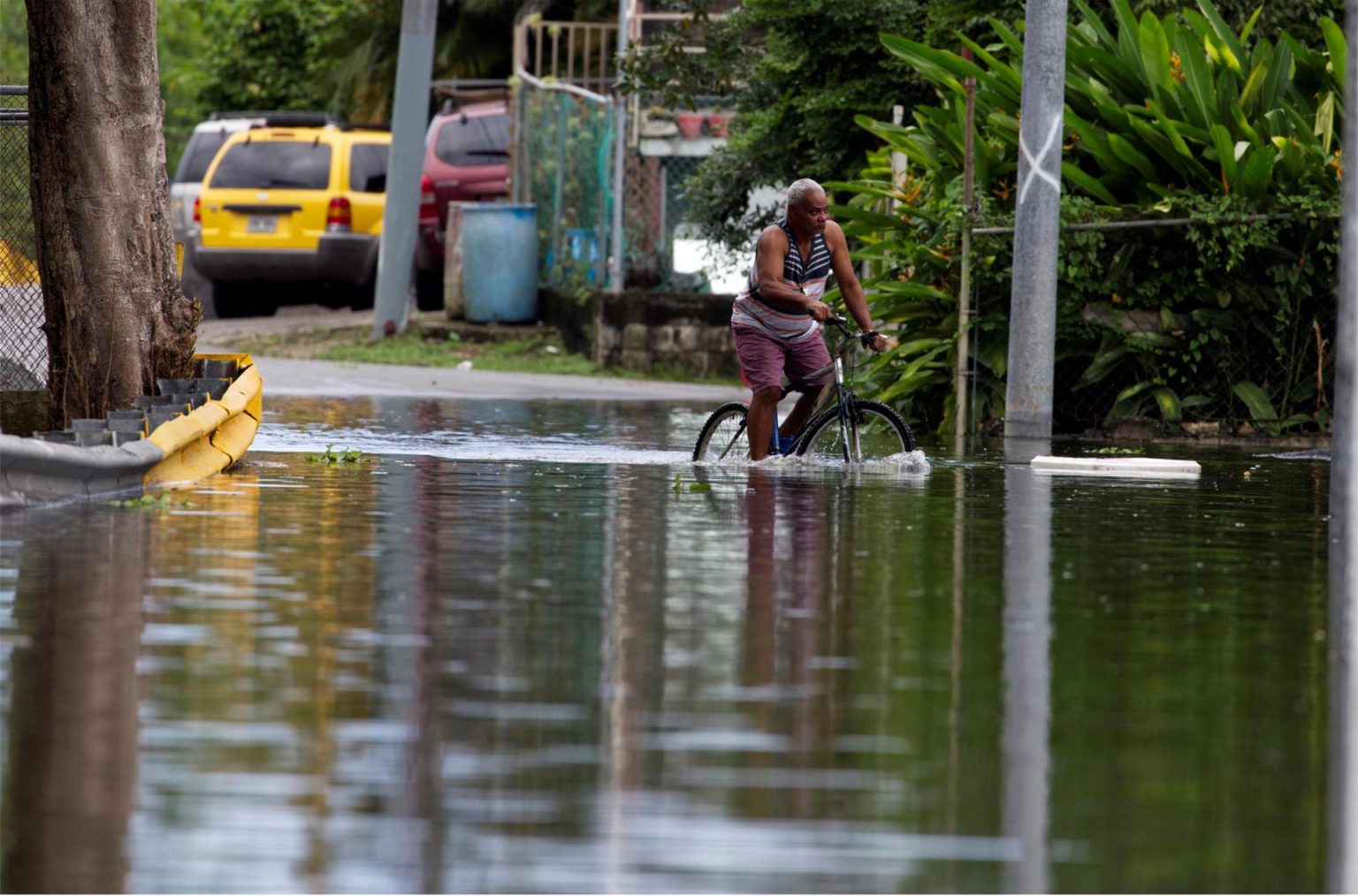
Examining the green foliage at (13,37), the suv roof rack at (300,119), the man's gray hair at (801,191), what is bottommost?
the man's gray hair at (801,191)

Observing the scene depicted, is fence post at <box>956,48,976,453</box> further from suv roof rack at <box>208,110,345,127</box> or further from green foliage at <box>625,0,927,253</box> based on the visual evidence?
suv roof rack at <box>208,110,345,127</box>

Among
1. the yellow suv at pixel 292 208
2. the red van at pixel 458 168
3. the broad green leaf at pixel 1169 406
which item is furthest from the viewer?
the red van at pixel 458 168

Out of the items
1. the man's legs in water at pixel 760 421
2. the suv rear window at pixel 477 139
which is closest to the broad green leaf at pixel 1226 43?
the man's legs in water at pixel 760 421

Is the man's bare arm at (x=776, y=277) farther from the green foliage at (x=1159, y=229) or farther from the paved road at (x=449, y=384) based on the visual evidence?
the paved road at (x=449, y=384)

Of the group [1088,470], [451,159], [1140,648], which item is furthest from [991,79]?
[451,159]

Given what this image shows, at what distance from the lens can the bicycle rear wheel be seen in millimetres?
14570

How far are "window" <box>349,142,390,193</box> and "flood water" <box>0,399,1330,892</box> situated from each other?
60.1ft

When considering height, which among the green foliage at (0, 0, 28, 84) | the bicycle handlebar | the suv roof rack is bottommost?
the bicycle handlebar

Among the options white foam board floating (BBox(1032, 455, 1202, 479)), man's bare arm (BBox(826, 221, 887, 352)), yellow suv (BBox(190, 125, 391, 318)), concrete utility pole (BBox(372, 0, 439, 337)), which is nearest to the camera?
man's bare arm (BBox(826, 221, 887, 352))

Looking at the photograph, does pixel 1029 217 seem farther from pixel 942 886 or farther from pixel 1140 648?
pixel 942 886

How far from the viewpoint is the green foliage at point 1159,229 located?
707 inches

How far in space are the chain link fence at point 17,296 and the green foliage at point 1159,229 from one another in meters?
6.04

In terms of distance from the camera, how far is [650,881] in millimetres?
5031

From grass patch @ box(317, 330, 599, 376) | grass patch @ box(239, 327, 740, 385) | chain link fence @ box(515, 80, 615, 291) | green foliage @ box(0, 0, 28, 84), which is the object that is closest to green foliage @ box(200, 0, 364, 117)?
green foliage @ box(0, 0, 28, 84)
